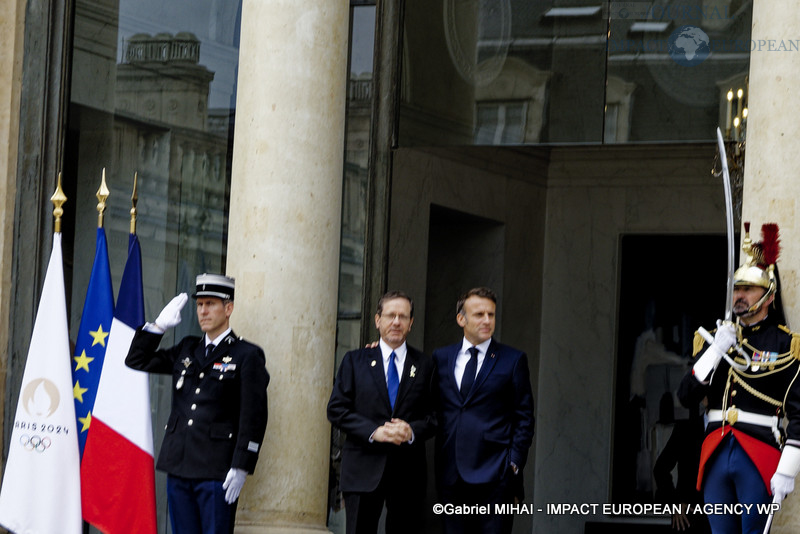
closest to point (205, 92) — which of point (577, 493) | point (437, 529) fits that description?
point (437, 529)

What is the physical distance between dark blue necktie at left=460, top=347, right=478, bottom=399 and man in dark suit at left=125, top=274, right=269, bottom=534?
1113 millimetres

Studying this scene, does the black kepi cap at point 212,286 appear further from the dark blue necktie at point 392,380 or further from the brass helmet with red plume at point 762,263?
the brass helmet with red plume at point 762,263

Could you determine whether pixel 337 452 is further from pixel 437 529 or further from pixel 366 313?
pixel 437 529

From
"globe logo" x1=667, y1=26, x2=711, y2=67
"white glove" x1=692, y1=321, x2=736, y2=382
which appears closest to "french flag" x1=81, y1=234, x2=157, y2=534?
"white glove" x1=692, y1=321, x2=736, y2=382

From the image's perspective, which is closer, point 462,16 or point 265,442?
point 265,442

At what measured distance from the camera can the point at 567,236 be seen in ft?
49.6

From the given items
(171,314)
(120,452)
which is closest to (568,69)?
(171,314)

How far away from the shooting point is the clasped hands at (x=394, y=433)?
847 cm

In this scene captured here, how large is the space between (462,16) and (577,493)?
5130 mm

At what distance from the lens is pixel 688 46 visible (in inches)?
428

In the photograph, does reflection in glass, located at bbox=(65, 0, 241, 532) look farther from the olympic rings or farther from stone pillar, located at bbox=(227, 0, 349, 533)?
stone pillar, located at bbox=(227, 0, 349, 533)

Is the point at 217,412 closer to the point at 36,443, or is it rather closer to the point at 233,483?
the point at 233,483

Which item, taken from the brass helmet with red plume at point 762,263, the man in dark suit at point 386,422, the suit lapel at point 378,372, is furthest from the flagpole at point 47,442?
the brass helmet with red plume at point 762,263

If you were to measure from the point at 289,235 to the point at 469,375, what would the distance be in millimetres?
1461
